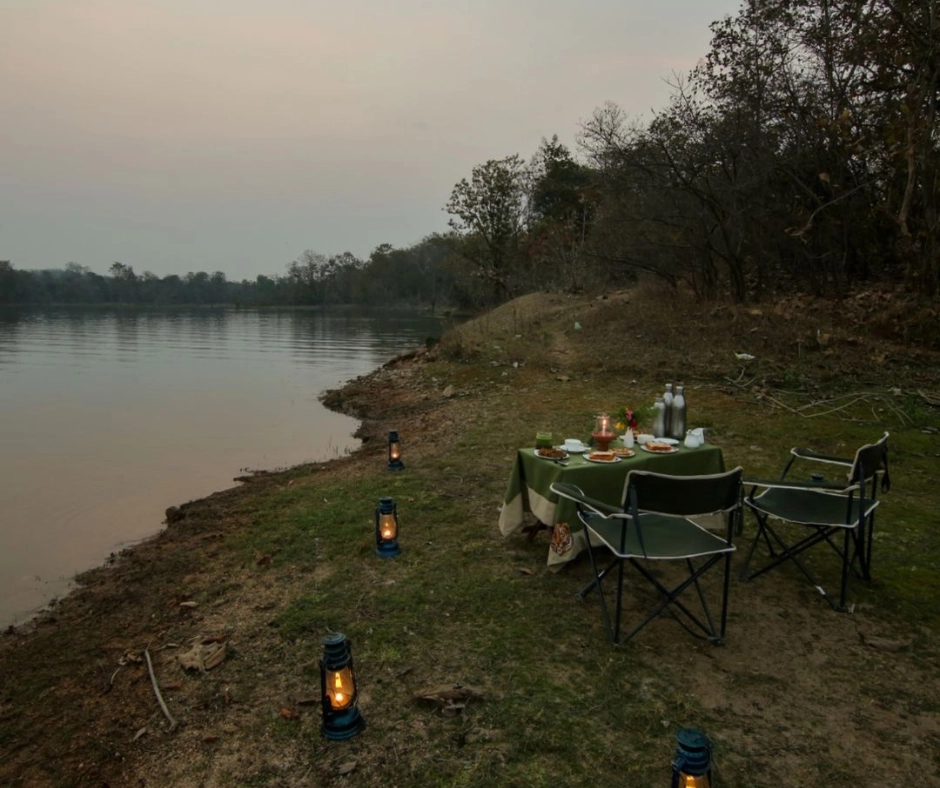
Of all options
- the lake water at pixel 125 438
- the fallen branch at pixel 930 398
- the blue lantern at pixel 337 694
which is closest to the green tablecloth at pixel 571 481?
the blue lantern at pixel 337 694

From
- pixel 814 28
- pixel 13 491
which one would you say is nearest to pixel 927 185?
pixel 814 28

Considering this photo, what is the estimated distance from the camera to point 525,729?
8.31 ft

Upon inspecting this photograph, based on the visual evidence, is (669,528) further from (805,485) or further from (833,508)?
(833,508)

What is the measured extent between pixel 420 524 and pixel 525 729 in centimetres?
255

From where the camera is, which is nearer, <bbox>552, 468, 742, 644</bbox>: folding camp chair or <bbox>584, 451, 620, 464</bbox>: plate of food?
<bbox>552, 468, 742, 644</bbox>: folding camp chair

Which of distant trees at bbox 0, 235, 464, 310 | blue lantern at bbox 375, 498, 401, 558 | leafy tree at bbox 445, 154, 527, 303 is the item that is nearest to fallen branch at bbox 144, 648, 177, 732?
blue lantern at bbox 375, 498, 401, 558

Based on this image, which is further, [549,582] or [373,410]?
[373,410]

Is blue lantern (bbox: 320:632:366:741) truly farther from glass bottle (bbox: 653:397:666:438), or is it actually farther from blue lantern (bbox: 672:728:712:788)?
glass bottle (bbox: 653:397:666:438)

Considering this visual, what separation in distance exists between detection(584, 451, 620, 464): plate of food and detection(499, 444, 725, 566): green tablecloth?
4cm

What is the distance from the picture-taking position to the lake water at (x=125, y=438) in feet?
20.2

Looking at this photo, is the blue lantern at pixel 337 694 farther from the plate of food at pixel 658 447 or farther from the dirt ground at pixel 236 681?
the plate of food at pixel 658 447

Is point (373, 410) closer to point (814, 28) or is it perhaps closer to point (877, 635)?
point (877, 635)

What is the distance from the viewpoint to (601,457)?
13.0ft

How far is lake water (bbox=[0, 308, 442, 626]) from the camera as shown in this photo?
20.2 feet
